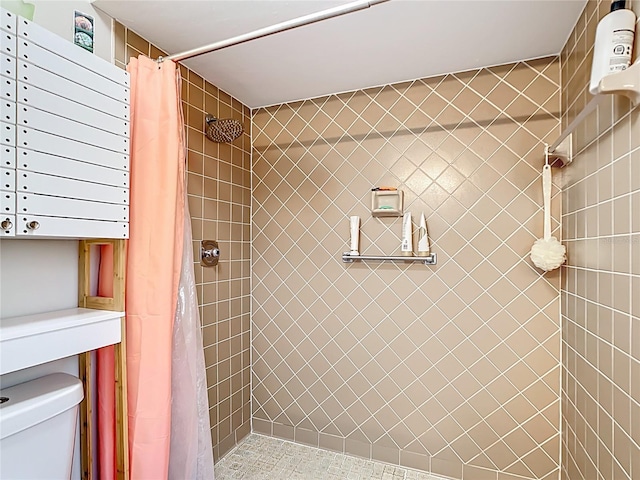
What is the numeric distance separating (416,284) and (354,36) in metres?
1.28

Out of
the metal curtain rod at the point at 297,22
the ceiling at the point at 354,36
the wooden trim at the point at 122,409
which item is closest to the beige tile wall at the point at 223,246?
the ceiling at the point at 354,36

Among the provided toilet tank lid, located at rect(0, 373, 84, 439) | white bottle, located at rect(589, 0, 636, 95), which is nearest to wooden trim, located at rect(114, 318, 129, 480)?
toilet tank lid, located at rect(0, 373, 84, 439)

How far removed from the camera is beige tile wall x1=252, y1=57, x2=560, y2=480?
1773mm

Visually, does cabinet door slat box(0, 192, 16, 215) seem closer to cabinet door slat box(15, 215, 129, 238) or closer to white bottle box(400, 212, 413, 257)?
cabinet door slat box(15, 215, 129, 238)

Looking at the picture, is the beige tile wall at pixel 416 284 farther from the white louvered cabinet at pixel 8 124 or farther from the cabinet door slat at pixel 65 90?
the white louvered cabinet at pixel 8 124

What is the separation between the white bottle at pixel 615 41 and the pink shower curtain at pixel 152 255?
1434mm

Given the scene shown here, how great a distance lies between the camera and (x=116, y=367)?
130cm

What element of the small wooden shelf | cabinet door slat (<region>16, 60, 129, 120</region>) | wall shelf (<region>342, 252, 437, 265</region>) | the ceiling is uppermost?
the ceiling

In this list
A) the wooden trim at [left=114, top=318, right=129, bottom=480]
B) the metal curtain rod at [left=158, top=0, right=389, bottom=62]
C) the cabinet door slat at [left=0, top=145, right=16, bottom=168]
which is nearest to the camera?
the cabinet door slat at [left=0, top=145, right=16, bottom=168]

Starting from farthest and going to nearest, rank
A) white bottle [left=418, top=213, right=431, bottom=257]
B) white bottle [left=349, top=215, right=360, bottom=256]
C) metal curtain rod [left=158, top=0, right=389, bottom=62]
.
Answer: white bottle [left=349, top=215, right=360, bottom=256] → white bottle [left=418, top=213, right=431, bottom=257] → metal curtain rod [left=158, top=0, right=389, bottom=62]

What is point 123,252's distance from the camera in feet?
4.26

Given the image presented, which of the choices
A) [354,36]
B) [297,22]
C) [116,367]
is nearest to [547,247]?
[354,36]

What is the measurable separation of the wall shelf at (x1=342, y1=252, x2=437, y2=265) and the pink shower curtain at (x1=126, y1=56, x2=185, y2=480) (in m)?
1.00

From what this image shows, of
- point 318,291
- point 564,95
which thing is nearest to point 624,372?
point 564,95
